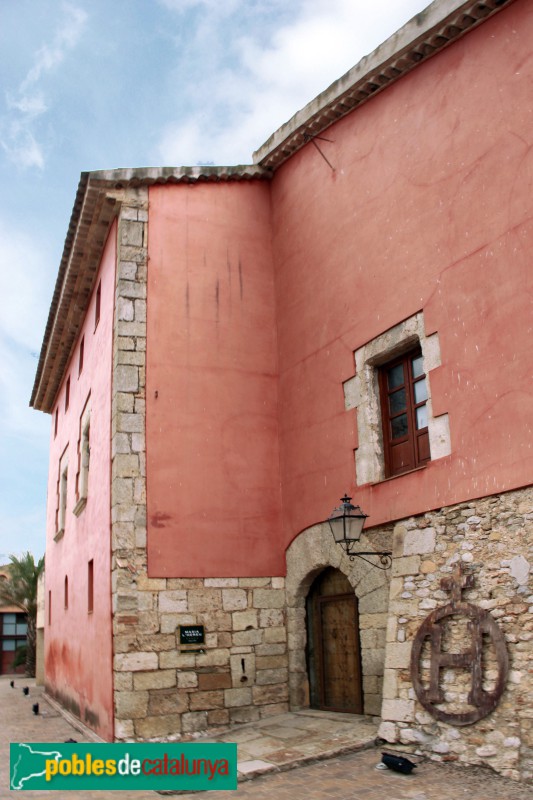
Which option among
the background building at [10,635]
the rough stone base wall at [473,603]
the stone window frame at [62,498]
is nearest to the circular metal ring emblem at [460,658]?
the rough stone base wall at [473,603]

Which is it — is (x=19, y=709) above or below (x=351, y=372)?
below

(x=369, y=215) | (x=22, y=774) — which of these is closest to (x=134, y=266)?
(x=369, y=215)

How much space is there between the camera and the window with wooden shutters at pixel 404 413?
738cm

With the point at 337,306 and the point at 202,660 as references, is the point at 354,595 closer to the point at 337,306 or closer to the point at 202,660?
the point at 202,660

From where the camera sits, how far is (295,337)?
31.3 feet

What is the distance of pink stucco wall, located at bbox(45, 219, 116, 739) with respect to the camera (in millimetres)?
8852

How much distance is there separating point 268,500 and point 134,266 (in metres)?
3.30

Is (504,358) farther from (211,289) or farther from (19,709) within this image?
(19,709)

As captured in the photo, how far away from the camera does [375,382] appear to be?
8.00 metres

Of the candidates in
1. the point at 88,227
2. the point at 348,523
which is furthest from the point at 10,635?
the point at 348,523

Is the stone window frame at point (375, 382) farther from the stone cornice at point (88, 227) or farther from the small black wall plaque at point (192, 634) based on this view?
the stone cornice at point (88, 227)

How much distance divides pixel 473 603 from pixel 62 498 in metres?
10.2

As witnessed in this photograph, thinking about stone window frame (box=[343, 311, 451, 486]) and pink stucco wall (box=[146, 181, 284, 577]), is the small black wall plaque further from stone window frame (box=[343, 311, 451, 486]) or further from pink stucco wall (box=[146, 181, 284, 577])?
stone window frame (box=[343, 311, 451, 486])

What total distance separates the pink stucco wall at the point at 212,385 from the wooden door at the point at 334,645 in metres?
0.72
